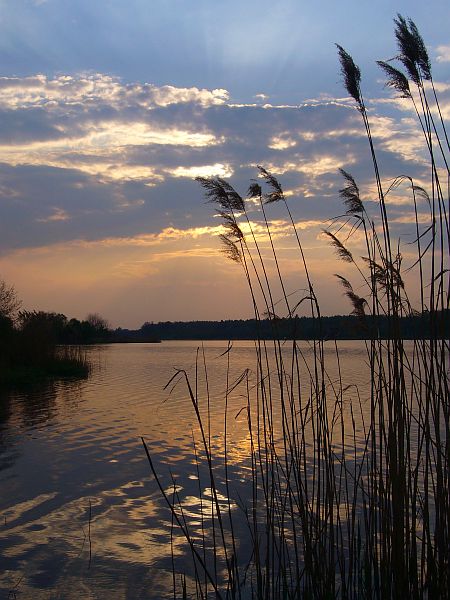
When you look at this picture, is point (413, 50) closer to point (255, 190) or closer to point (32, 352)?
point (255, 190)

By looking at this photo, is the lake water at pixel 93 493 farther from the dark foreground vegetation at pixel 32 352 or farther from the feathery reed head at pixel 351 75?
the dark foreground vegetation at pixel 32 352

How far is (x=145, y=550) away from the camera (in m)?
5.48

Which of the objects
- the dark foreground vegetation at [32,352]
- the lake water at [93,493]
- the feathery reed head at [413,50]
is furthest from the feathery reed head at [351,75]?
the dark foreground vegetation at [32,352]

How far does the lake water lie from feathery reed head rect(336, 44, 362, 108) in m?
1.56

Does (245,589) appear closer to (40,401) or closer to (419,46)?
(419,46)

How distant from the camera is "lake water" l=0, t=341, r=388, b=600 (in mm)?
4875

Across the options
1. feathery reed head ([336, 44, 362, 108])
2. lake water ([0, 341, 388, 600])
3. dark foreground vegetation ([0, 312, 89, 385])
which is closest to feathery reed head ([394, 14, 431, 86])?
feathery reed head ([336, 44, 362, 108])

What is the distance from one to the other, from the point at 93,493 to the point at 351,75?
608 cm

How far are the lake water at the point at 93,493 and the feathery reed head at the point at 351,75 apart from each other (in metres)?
1.56

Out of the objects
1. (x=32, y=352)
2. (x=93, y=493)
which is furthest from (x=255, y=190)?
(x=32, y=352)

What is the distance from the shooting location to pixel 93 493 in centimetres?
739

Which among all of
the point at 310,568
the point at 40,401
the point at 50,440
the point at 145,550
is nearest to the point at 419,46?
the point at 310,568

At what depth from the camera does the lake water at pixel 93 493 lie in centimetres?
488

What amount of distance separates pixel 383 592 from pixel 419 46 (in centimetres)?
270
